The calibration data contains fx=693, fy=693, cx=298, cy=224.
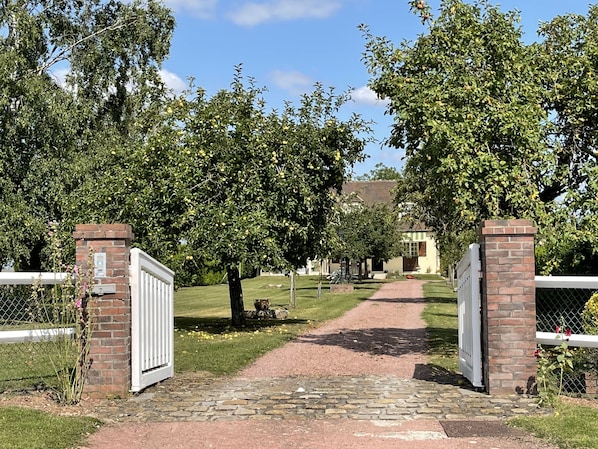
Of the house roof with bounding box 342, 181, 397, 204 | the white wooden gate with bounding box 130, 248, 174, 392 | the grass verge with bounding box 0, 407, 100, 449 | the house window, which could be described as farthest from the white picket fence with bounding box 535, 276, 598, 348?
the house roof with bounding box 342, 181, 397, 204

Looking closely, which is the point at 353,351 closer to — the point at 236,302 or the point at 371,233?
the point at 236,302

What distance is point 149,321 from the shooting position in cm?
817

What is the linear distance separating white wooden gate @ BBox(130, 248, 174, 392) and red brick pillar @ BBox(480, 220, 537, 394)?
3.88m

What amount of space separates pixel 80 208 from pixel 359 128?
691cm

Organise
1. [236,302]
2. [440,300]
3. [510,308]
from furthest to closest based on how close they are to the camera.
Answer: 1. [440,300]
2. [236,302]
3. [510,308]

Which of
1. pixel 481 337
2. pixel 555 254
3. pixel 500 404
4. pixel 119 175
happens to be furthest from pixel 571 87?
pixel 119 175

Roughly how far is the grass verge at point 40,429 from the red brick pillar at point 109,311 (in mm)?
948

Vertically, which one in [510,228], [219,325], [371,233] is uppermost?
[371,233]

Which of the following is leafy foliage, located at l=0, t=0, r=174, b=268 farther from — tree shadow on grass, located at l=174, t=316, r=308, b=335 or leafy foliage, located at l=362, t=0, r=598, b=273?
leafy foliage, located at l=362, t=0, r=598, b=273

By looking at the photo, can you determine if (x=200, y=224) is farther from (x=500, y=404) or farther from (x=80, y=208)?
(x=500, y=404)

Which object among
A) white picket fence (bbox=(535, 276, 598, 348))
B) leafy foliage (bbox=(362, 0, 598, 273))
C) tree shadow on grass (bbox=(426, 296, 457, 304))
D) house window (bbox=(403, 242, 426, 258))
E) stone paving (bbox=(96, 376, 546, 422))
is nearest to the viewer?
stone paving (bbox=(96, 376, 546, 422))

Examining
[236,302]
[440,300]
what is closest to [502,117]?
[236,302]

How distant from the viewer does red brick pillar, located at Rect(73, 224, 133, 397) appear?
761cm

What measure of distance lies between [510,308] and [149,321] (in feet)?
13.5
